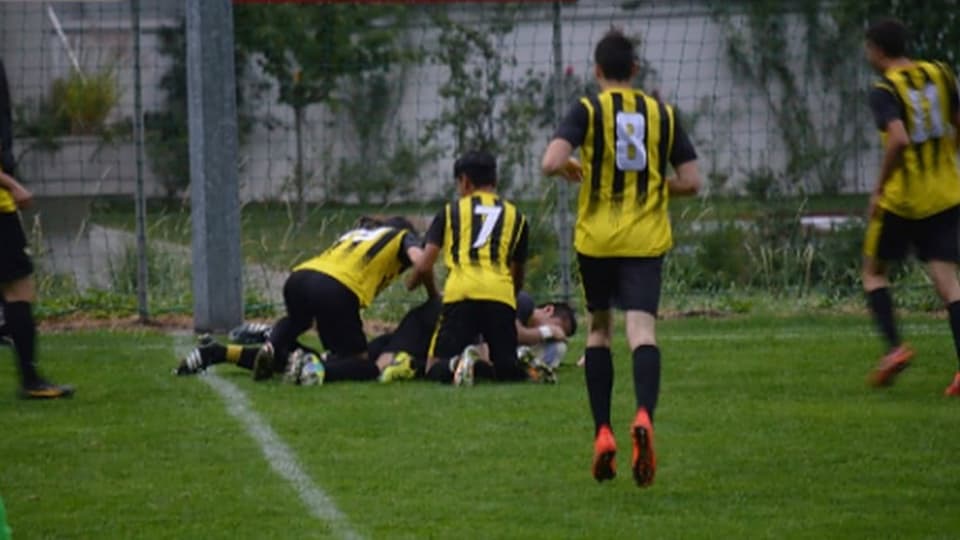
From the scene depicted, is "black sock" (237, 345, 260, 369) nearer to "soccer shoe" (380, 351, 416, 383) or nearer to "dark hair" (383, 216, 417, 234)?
"soccer shoe" (380, 351, 416, 383)

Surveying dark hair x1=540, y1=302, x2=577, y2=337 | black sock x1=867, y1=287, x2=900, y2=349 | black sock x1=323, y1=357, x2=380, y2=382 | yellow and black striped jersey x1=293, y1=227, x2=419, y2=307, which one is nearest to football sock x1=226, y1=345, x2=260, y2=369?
black sock x1=323, y1=357, x2=380, y2=382

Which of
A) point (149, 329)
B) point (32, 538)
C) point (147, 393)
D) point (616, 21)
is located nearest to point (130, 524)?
point (32, 538)

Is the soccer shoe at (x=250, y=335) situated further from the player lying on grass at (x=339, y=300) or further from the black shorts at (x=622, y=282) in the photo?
the black shorts at (x=622, y=282)

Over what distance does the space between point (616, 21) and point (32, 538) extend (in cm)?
984

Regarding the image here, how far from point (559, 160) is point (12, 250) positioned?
356cm

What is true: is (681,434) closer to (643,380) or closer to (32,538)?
(643,380)

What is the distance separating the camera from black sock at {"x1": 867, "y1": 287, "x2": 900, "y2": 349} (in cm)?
1021

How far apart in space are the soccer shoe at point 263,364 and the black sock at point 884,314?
3296mm

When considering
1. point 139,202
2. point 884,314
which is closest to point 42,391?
point 884,314

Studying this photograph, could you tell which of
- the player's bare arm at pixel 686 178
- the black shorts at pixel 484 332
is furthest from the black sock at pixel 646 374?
the black shorts at pixel 484 332

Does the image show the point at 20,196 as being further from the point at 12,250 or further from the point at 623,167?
the point at 623,167

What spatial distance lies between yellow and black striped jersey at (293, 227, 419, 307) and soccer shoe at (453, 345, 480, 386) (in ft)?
2.23

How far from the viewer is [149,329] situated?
14.3m

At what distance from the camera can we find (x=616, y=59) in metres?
7.96
